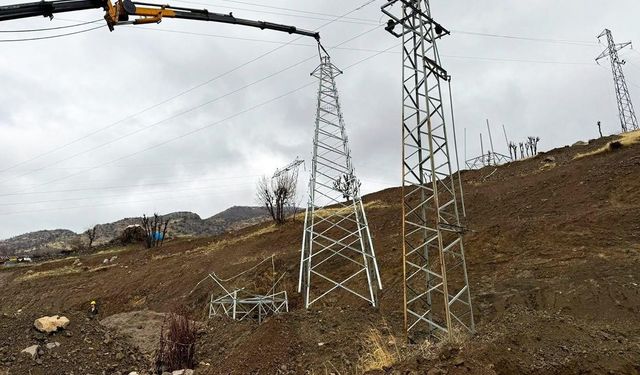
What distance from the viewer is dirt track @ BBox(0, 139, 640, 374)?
8.19 m

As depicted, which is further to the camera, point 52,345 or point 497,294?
point 497,294

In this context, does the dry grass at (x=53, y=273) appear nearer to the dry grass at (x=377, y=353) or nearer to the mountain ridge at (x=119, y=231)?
the mountain ridge at (x=119, y=231)

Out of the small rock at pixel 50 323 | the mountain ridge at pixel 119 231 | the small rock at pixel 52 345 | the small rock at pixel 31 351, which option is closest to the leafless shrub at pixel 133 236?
the mountain ridge at pixel 119 231

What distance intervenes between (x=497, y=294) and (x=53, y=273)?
33.9m

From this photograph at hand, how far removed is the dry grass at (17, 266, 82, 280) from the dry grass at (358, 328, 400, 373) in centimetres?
2992

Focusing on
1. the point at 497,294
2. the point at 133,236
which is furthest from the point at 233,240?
the point at 133,236

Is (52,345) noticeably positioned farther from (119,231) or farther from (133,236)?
(119,231)

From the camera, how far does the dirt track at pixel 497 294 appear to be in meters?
8.19

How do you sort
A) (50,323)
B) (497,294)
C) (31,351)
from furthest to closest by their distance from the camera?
(497,294) < (50,323) < (31,351)

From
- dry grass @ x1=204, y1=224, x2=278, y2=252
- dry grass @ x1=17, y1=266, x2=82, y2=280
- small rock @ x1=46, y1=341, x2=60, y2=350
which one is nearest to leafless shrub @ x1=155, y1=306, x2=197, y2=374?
small rock @ x1=46, y1=341, x2=60, y2=350

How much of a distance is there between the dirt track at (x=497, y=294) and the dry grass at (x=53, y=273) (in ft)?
18.1

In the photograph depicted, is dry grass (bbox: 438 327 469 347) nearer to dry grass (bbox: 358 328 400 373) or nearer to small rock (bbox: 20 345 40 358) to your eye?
dry grass (bbox: 358 328 400 373)

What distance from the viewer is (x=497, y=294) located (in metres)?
13.9

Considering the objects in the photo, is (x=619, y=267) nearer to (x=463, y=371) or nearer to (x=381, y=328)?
(x=381, y=328)
